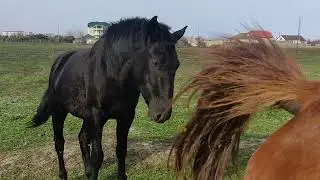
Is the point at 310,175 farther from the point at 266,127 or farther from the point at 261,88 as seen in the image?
the point at 266,127

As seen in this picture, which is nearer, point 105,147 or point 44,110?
point 44,110

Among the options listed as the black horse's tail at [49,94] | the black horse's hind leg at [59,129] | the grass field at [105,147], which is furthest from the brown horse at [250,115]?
the black horse's tail at [49,94]

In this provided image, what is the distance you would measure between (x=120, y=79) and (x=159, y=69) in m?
0.62

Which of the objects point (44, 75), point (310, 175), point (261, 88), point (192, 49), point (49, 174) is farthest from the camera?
point (44, 75)

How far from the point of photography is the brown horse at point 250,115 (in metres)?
1.75

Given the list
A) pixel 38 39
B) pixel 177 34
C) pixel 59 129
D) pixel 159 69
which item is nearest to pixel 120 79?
pixel 159 69

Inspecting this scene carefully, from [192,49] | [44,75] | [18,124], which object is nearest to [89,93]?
[192,49]

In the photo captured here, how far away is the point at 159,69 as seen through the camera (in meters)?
4.58

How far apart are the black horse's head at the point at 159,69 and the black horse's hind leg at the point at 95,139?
0.72 metres

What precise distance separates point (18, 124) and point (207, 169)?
7946 mm

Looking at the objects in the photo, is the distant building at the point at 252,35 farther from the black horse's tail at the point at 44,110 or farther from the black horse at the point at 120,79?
the black horse's tail at the point at 44,110

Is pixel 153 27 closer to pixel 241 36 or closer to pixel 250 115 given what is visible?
pixel 241 36

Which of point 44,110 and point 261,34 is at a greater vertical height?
point 261,34

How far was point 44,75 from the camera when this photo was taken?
21703 millimetres
